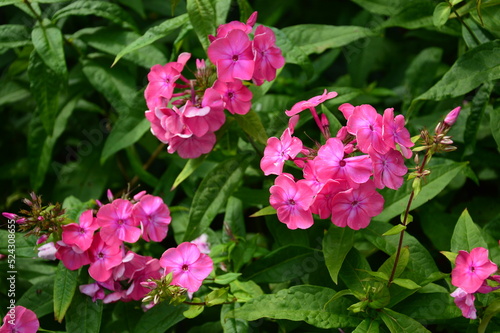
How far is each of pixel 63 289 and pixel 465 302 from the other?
3.74 ft

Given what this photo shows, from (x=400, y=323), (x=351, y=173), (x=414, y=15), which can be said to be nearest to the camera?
(x=351, y=173)

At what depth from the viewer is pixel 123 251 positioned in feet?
5.53

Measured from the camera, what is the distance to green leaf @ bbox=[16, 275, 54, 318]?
1791mm

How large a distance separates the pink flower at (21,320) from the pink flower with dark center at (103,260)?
21 cm

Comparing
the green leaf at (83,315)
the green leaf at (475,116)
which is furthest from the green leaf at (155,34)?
the green leaf at (475,116)

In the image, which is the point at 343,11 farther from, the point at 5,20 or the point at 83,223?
the point at 83,223

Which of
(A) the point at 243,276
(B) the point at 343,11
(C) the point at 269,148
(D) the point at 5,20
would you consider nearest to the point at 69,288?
(A) the point at 243,276

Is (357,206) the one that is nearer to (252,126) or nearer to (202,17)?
(252,126)

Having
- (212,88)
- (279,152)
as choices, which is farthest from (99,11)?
(279,152)

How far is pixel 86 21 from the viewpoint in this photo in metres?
2.59

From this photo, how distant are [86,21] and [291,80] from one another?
3.19ft

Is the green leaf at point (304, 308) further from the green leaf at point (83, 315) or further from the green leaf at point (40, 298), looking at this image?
the green leaf at point (40, 298)

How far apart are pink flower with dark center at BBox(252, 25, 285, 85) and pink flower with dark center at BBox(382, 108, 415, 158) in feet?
1.25


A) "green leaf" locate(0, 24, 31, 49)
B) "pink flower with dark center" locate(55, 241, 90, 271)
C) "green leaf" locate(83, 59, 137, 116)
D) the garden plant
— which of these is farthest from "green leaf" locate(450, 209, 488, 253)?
"green leaf" locate(0, 24, 31, 49)
